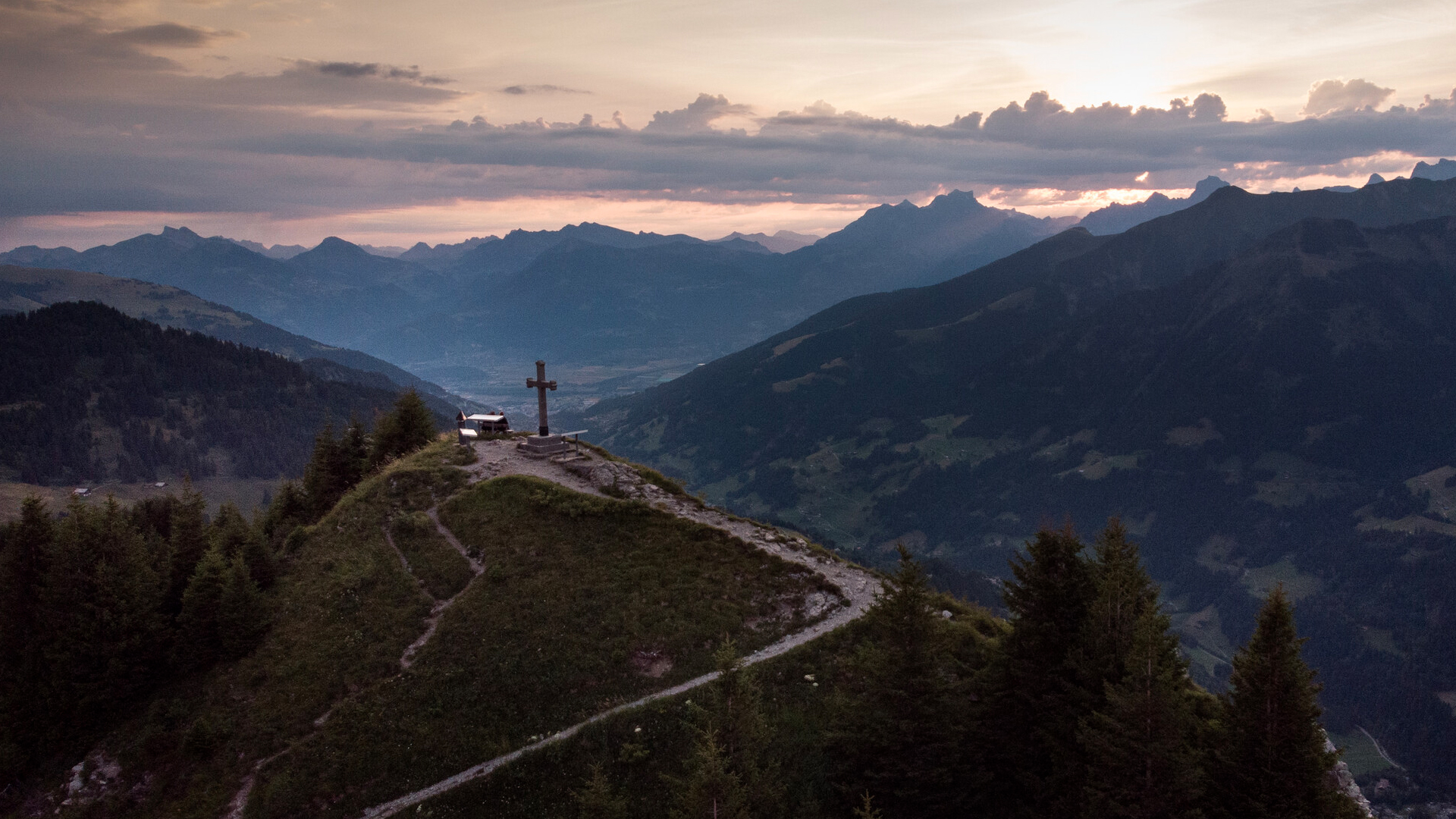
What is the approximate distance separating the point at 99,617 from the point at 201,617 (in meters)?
4.21

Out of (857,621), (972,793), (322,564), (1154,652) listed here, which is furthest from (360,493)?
(1154,652)

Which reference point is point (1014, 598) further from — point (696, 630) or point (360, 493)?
point (360, 493)

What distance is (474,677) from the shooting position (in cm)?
3569

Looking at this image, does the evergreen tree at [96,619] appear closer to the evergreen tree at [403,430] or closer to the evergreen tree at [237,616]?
the evergreen tree at [237,616]

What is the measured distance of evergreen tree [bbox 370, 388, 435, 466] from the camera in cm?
6525

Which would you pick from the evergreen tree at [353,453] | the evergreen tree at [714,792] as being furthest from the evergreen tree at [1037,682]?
the evergreen tree at [353,453]

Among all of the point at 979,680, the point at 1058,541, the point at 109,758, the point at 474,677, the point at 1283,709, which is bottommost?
the point at 109,758

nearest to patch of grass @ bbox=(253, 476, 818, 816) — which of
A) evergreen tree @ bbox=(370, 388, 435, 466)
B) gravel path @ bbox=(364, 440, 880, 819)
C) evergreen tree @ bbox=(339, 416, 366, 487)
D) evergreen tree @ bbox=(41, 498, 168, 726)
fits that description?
gravel path @ bbox=(364, 440, 880, 819)

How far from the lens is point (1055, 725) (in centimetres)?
2698

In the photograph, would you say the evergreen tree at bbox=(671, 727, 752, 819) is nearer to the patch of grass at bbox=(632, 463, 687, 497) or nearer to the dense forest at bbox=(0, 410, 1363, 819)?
the dense forest at bbox=(0, 410, 1363, 819)

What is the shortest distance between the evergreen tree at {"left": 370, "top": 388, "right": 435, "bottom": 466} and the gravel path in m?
7.67

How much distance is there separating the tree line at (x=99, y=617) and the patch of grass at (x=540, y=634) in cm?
1040

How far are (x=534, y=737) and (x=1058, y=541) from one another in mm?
23076

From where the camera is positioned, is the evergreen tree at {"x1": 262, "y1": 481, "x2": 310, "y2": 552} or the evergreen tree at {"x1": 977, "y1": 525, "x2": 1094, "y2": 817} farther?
the evergreen tree at {"x1": 262, "y1": 481, "x2": 310, "y2": 552}
